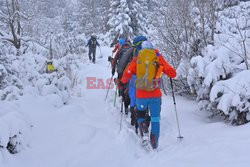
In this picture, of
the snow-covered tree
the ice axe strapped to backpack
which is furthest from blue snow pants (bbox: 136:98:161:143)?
the snow-covered tree

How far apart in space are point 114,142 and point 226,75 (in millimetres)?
2679

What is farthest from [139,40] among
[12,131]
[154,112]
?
[12,131]

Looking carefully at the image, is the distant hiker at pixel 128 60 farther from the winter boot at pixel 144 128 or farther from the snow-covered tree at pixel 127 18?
the snow-covered tree at pixel 127 18

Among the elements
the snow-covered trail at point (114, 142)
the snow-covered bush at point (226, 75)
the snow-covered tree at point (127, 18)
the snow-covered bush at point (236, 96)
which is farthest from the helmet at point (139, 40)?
the snow-covered tree at point (127, 18)

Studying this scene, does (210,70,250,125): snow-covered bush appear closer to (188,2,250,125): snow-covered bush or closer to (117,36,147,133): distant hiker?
(188,2,250,125): snow-covered bush

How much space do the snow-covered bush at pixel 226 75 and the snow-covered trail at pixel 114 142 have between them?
0.38 m

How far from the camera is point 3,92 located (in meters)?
5.51

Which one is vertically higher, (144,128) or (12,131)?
(12,131)

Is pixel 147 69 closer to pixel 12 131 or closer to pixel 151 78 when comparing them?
pixel 151 78

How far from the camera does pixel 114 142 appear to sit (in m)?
5.61

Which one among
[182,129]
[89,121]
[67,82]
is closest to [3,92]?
[89,121]

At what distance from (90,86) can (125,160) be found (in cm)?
726

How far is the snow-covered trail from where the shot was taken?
431cm

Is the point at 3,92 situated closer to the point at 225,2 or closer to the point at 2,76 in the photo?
the point at 2,76
